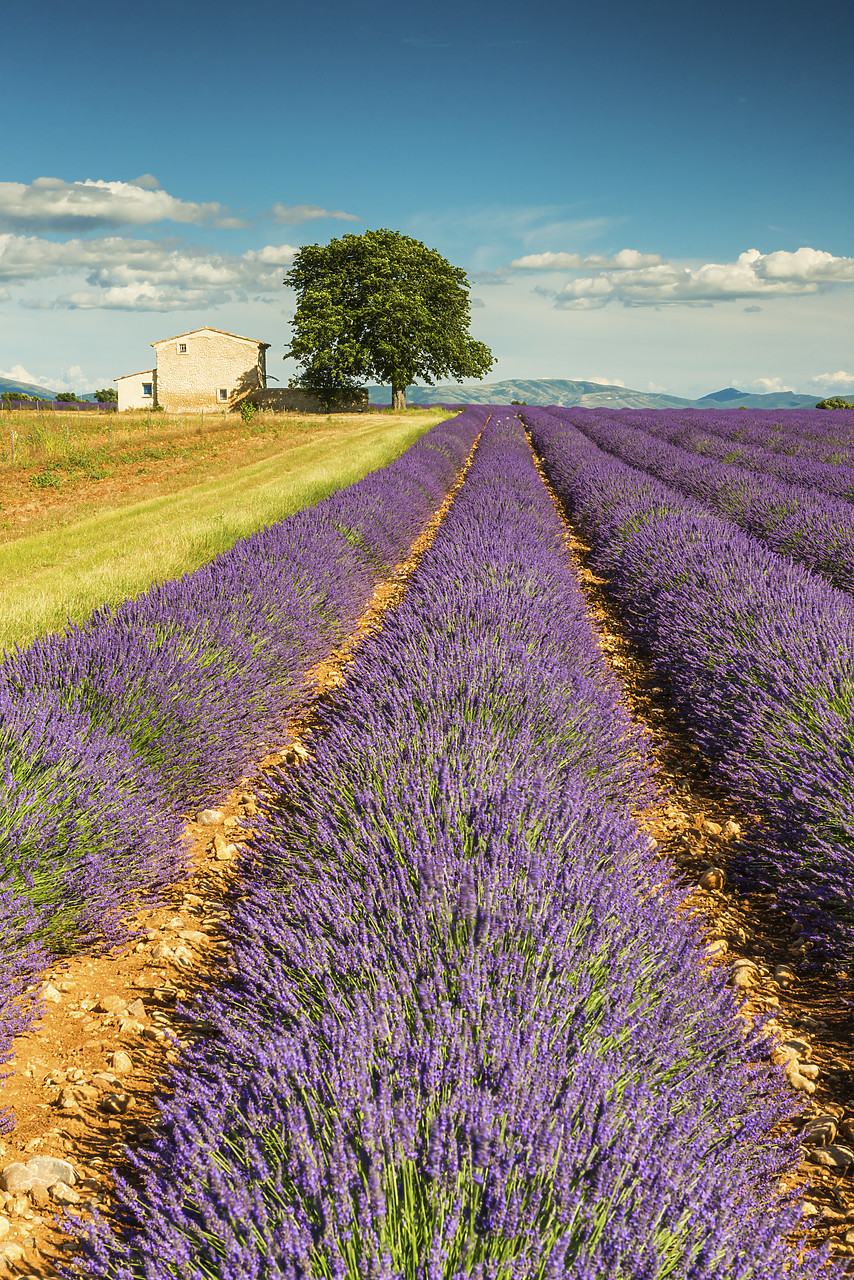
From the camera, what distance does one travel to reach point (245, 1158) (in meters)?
1.08

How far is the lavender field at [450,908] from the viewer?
3.24ft

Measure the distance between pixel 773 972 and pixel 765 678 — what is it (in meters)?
1.46

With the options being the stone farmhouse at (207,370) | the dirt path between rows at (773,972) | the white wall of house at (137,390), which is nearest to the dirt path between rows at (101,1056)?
the dirt path between rows at (773,972)

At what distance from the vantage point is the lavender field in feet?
3.24

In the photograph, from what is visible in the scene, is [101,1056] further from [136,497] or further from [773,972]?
[136,497]

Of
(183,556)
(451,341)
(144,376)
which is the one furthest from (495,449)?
(144,376)

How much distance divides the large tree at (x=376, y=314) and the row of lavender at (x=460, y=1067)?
103 feet

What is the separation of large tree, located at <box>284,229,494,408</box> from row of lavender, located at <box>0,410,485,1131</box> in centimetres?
2858

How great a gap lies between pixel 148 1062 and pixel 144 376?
41.9m

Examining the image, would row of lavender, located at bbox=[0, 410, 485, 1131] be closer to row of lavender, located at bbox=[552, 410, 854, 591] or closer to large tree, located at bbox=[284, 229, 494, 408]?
row of lavender, located at bbox=[552, 410, 854, 591]

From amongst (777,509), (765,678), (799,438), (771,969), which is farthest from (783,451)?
(771,969)

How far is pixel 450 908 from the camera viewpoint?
4.97ft

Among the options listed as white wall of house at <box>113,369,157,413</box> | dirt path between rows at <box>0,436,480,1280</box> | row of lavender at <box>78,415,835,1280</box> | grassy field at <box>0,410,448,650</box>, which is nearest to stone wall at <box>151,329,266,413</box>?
A: white wall of house at <box>113,369,157,413</box>

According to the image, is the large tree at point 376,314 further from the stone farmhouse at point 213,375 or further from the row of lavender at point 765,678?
the row of lavender at point 765,678
